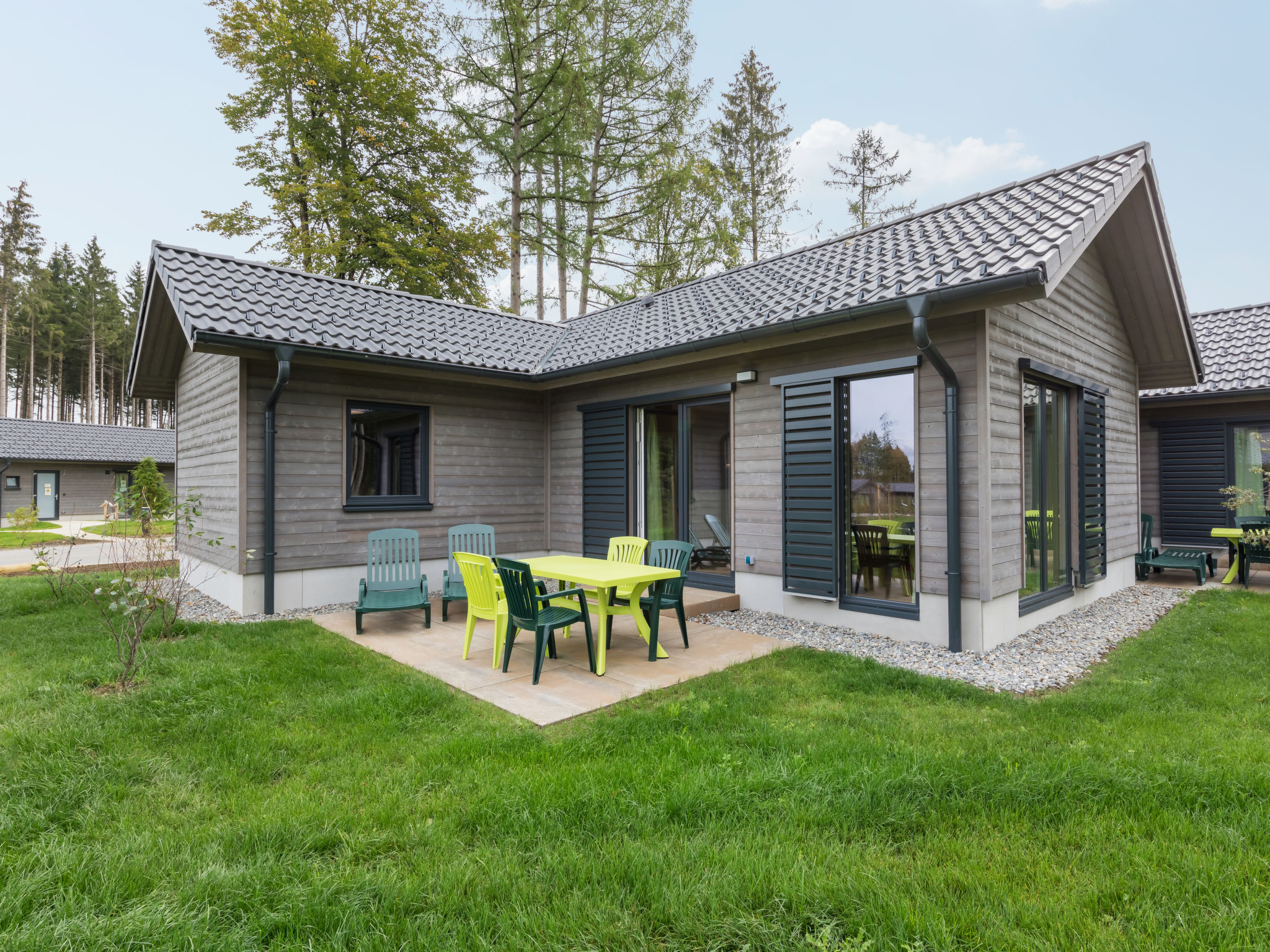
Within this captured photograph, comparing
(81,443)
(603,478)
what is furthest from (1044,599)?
(81,443)

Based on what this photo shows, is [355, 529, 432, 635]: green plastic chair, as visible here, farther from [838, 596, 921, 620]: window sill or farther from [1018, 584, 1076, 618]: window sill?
[1018, 584, 1076, 618]: window sill

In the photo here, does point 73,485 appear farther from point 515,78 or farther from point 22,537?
point 515,78

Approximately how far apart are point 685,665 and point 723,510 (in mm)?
2693

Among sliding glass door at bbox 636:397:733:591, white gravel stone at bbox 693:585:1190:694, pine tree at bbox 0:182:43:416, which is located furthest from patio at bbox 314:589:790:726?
pine tree at bbox 0:182:43:416

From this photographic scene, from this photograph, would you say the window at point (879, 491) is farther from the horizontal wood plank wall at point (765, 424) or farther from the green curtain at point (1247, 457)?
the green curtain at point (1247, 457)

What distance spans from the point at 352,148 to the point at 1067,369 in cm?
1644

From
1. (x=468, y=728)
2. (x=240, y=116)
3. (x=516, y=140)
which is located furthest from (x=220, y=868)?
(x=240, y=116)

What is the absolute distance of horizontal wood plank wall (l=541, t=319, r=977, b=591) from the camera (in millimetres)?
5391

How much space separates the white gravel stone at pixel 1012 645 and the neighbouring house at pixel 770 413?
18 cm

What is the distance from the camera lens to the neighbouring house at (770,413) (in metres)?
5.38

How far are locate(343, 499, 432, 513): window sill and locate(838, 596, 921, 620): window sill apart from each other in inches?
201

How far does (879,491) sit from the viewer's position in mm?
5871

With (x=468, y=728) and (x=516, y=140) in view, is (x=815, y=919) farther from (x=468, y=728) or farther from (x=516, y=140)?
(x=516, y=140)

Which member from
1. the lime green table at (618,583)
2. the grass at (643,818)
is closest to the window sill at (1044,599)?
the grass at (643,818)
